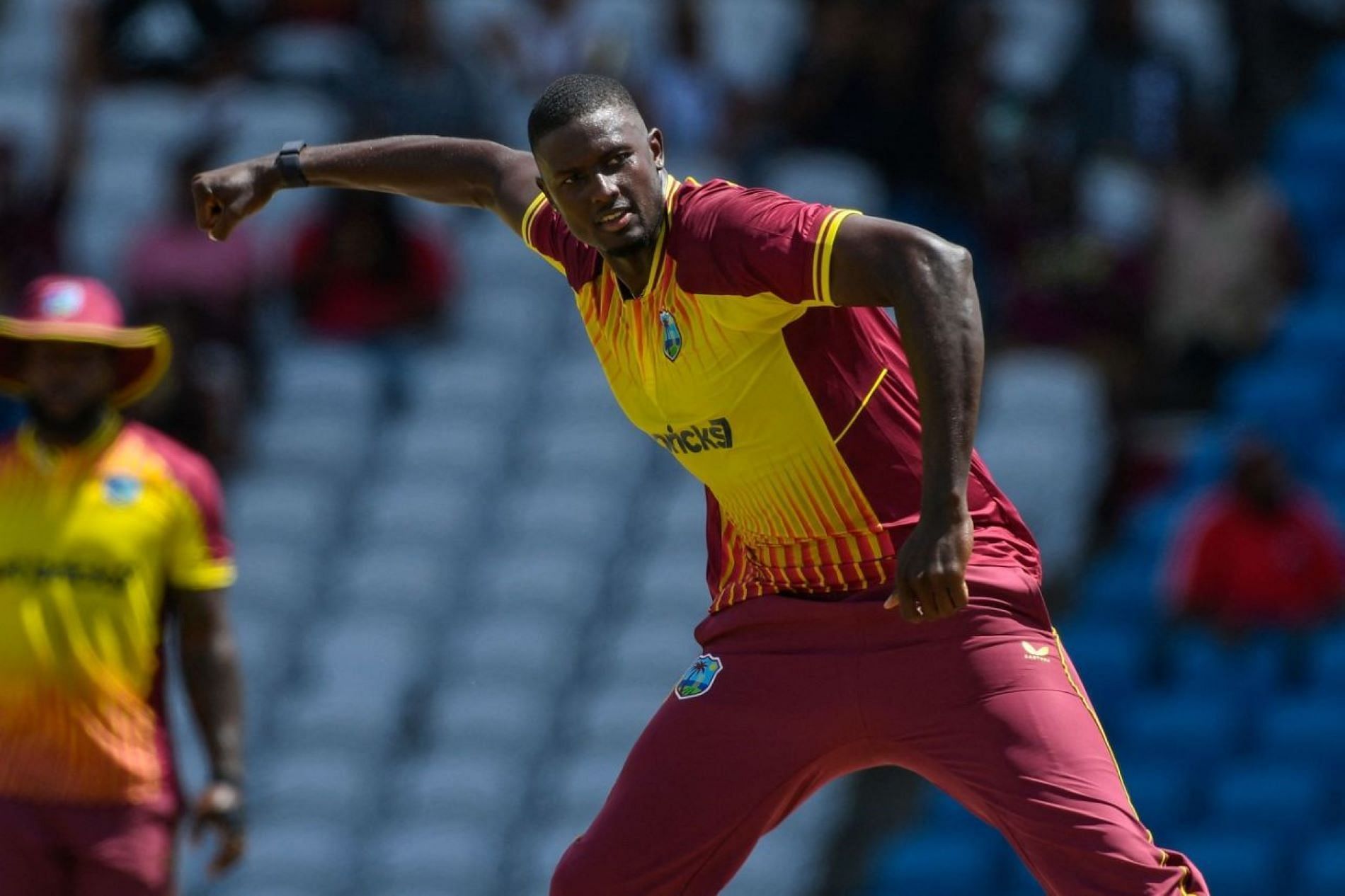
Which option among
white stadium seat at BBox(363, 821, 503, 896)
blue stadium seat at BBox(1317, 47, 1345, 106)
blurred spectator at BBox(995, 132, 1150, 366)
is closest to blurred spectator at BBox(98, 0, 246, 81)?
blurred spectator at BBox(995, 132, 1150, 366)

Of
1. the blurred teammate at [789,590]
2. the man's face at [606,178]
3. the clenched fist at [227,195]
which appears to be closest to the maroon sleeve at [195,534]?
the clenched fist at [227,195]

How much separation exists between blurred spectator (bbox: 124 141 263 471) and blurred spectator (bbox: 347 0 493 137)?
0.93 meters

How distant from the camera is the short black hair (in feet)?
16.9

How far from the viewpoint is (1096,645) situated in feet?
35.1

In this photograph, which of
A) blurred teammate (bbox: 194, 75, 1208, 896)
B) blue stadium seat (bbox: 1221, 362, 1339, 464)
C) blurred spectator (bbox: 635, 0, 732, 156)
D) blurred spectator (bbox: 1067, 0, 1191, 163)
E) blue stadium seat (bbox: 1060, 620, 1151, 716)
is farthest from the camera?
blurred spectator (bbox: 635, 0, 732, 156)

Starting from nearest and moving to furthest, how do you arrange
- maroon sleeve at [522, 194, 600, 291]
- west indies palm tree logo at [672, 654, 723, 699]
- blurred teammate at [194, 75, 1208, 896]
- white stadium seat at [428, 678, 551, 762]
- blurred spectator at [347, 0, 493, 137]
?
1. blurred teammate at [194, 75, 1208, 896]
2. west indies palm tree logo at [672, 654, 723, 699]
3. maroon sleeve at [522, 194, 600, 291]
4. white stadium seat at [428, 678, 551, 762]
5. blurred spectator at [347, 0, 493, 137]

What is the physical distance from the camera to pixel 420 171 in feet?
19.6

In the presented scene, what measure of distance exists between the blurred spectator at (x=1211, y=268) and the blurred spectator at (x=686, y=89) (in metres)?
2.34

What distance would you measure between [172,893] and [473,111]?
6352 mm

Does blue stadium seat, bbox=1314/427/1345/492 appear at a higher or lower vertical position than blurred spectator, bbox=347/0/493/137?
lower

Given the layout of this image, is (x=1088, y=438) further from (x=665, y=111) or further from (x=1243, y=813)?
(x=665, y=111)

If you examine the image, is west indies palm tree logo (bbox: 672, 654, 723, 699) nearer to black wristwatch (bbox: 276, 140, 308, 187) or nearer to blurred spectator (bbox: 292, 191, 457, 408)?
black wristwatch (bbox: 276, 140, 308, 187)

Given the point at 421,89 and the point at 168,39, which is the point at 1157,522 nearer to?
the point at 421,89

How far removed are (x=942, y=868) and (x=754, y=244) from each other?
566cm
